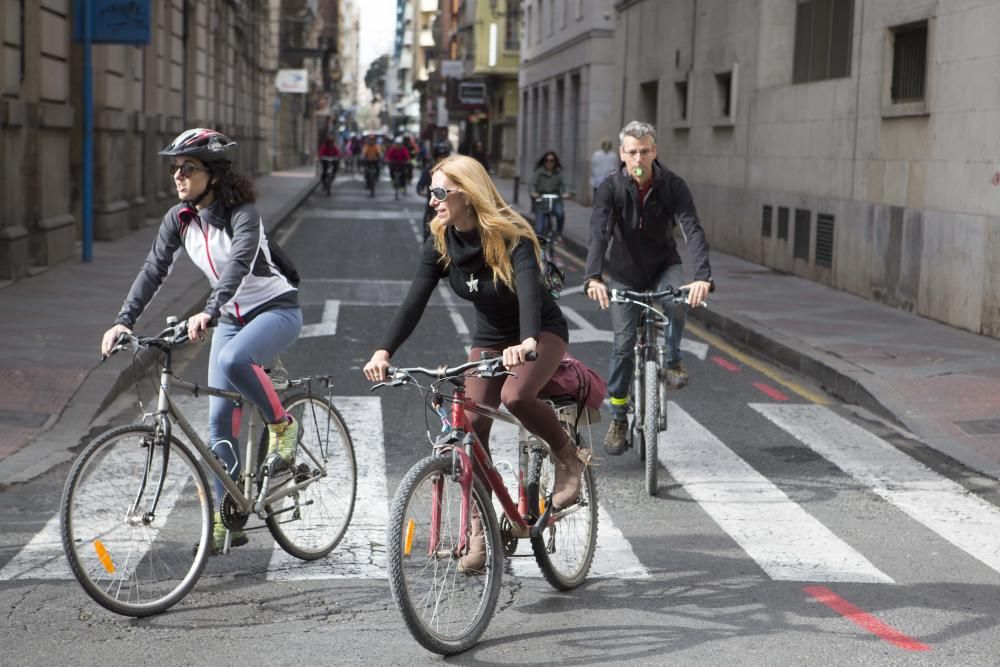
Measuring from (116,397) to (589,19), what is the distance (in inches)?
1249

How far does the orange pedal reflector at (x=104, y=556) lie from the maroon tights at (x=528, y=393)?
54.4 inches

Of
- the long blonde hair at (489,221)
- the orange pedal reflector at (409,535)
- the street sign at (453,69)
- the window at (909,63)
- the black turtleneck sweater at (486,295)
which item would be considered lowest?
the orange pedal reflector at (409,535)

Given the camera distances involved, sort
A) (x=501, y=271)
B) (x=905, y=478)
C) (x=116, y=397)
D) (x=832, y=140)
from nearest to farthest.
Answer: (x=501, y=271) < (x=905, y=478) < (x=116, y=397) < (x=832, y=140)

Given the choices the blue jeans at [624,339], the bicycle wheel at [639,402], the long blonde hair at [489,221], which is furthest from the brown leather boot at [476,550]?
the blue jeans at [624,339]

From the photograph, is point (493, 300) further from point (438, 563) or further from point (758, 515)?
point (758, 515)

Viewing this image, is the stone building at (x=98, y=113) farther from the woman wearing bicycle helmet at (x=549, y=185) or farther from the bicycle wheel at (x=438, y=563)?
the bicycle wheel at (x=438, y=563)

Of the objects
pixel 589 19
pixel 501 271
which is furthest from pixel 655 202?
pixel 589 19

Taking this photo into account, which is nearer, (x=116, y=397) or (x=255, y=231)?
(x=255, y=231)

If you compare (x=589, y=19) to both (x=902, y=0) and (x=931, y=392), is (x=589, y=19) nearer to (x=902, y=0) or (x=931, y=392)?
(x=902, y=0)

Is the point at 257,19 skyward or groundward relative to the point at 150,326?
skyward

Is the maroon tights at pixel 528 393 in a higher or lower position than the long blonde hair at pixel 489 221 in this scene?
lower

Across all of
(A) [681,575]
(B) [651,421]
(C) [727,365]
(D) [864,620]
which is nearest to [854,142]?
(C) [727,365]

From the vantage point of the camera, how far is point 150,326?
12.4m

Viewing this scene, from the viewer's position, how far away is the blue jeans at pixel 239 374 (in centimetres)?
553
